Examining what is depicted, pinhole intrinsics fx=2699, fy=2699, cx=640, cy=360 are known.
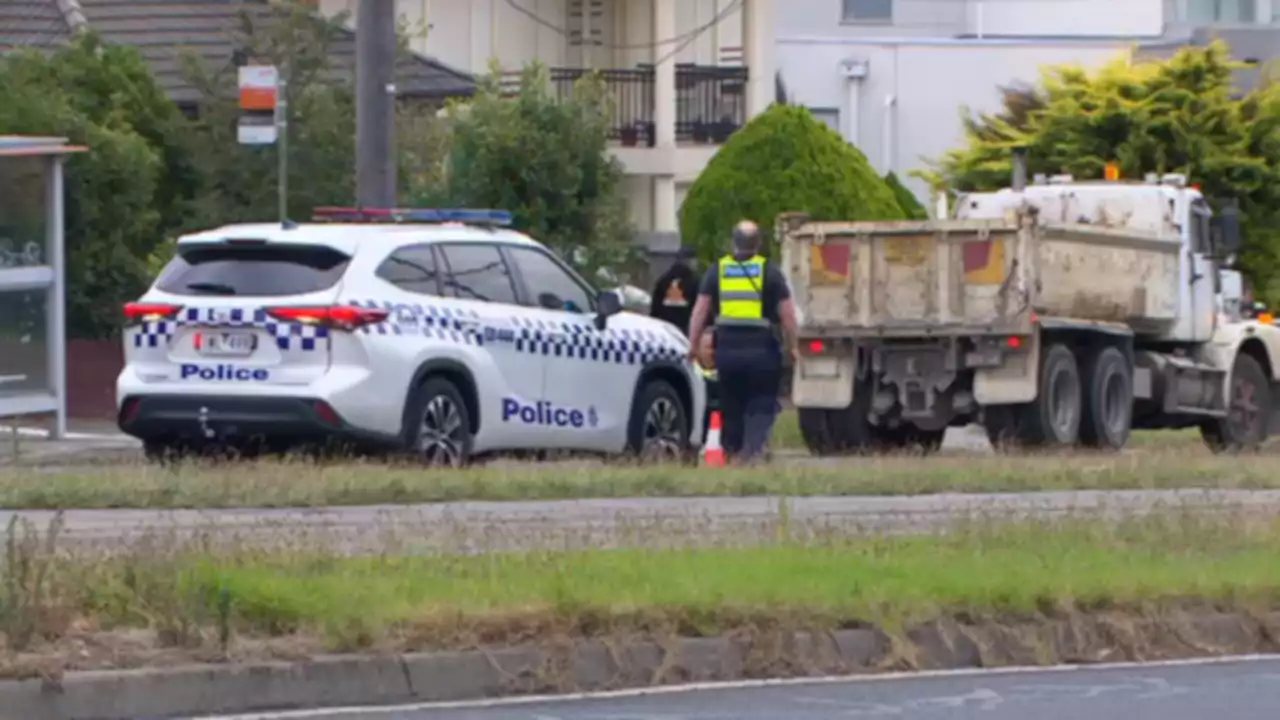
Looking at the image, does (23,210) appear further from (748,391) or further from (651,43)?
(651,43)

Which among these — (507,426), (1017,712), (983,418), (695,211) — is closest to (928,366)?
(983,418)

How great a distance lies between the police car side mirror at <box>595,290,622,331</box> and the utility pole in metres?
2.30

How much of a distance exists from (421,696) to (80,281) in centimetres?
1632

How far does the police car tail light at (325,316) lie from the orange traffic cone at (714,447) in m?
2.76

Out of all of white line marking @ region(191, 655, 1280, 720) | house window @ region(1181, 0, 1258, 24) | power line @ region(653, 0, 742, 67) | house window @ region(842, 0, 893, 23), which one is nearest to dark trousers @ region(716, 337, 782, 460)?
white line marking @ region(191, 655, 1280, 720)

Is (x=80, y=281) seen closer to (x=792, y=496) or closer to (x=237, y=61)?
(x=237, y=61)

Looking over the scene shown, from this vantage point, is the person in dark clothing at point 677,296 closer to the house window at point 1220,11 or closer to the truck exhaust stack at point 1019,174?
the truck exhaust stack at point 1019,174

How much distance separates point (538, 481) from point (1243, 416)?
35.9ft

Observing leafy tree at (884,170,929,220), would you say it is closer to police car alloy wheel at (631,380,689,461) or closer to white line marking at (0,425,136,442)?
white line marking at (0,425,136,442)

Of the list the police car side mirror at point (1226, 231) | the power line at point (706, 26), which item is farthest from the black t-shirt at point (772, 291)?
the power line at point (706, 26)

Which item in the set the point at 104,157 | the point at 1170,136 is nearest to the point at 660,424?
the point at 104,157

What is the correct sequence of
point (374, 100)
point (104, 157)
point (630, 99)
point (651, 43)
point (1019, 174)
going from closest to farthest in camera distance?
point (374, 100)
point (1019, 174)
point (104, 157)
point (630, 99)
point (651, 43)

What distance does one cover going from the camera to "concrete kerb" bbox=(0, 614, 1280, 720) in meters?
8.38

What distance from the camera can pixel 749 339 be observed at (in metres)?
17.6
